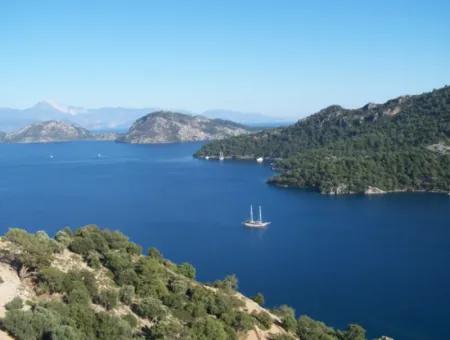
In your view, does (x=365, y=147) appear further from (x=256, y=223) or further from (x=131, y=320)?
(x=131, y=320)

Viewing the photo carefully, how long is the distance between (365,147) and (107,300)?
113m

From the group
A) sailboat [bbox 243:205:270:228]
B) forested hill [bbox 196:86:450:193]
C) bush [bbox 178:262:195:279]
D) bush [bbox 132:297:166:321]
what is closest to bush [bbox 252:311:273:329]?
bush [bbox 132:297:166:321]

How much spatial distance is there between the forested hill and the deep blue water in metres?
5.69

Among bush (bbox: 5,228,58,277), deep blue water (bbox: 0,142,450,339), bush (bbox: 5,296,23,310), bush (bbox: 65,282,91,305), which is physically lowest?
deep blue water (bbox: 0,142,450,339)

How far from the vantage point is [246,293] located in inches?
1799

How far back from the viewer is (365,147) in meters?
129

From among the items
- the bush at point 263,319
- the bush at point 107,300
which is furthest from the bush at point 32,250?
the bush at point 263,319

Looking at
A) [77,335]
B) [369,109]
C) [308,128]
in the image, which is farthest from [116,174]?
[77,335]

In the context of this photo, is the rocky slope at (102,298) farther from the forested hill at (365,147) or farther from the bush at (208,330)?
the forested hill at (365,147)

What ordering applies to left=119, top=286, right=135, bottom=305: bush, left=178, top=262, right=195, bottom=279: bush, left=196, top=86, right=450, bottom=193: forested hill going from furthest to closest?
left=196, top=86, right=450, bottom=193: forested hill
left=178, top=262, right=195, bottom=279: bush
left=119, top=286, right=135, bottom=305: bush

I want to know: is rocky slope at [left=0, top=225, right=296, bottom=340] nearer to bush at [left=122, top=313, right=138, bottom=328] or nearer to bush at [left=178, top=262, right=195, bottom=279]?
bush at [left=122, top=313, right=138, bottom=328]

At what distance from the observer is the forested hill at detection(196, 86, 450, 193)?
328ft

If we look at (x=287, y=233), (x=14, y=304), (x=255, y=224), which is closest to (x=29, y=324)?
(x=14, y=304)

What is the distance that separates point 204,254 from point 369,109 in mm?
112501
